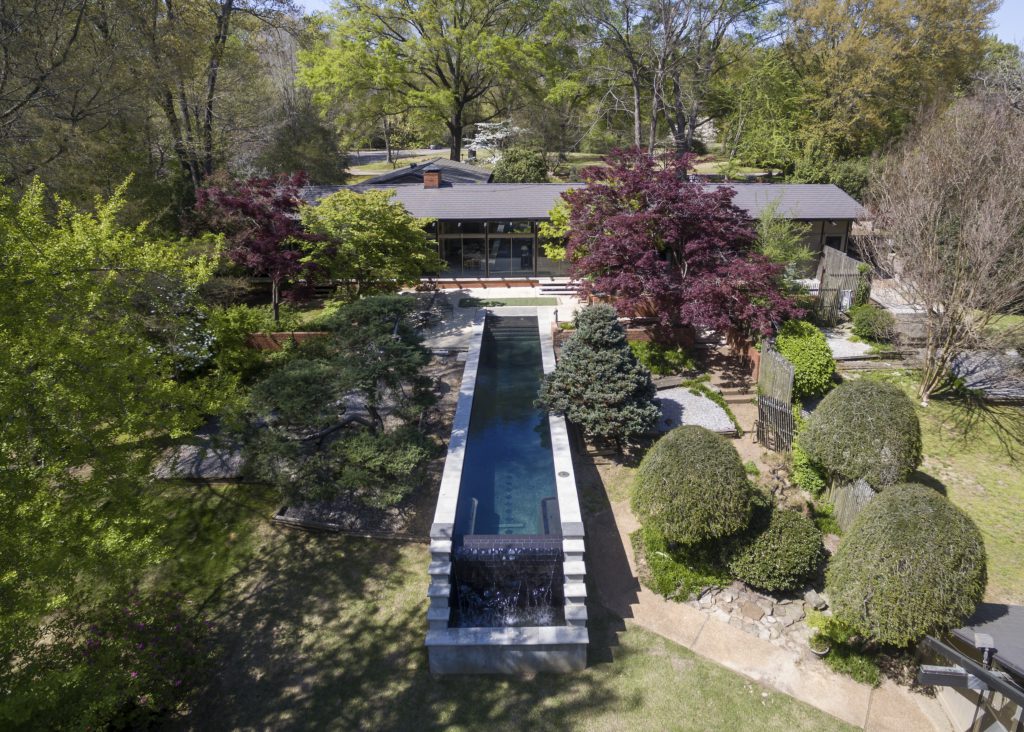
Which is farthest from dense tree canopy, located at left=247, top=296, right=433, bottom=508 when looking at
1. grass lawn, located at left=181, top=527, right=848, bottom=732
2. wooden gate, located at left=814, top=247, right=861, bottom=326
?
wooden gate, located at left=814, top=247, right=861, bottom=326

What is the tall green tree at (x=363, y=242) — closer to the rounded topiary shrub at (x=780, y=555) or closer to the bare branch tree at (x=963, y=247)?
the rounded topiary shrub at (x=780, y=555)

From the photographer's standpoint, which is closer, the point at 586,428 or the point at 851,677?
the point at 851,677

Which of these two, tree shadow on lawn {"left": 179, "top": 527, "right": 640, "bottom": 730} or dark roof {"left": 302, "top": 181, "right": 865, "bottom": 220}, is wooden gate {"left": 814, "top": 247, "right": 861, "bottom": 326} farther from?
tree shadow on lawn {"left": 179, "top": 527, "right": 640, "bottom": 730}

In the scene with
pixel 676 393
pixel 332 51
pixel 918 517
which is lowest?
pixel 676 393

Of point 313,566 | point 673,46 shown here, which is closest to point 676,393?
point 313,566

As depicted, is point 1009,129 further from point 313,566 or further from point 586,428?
point 313,566
